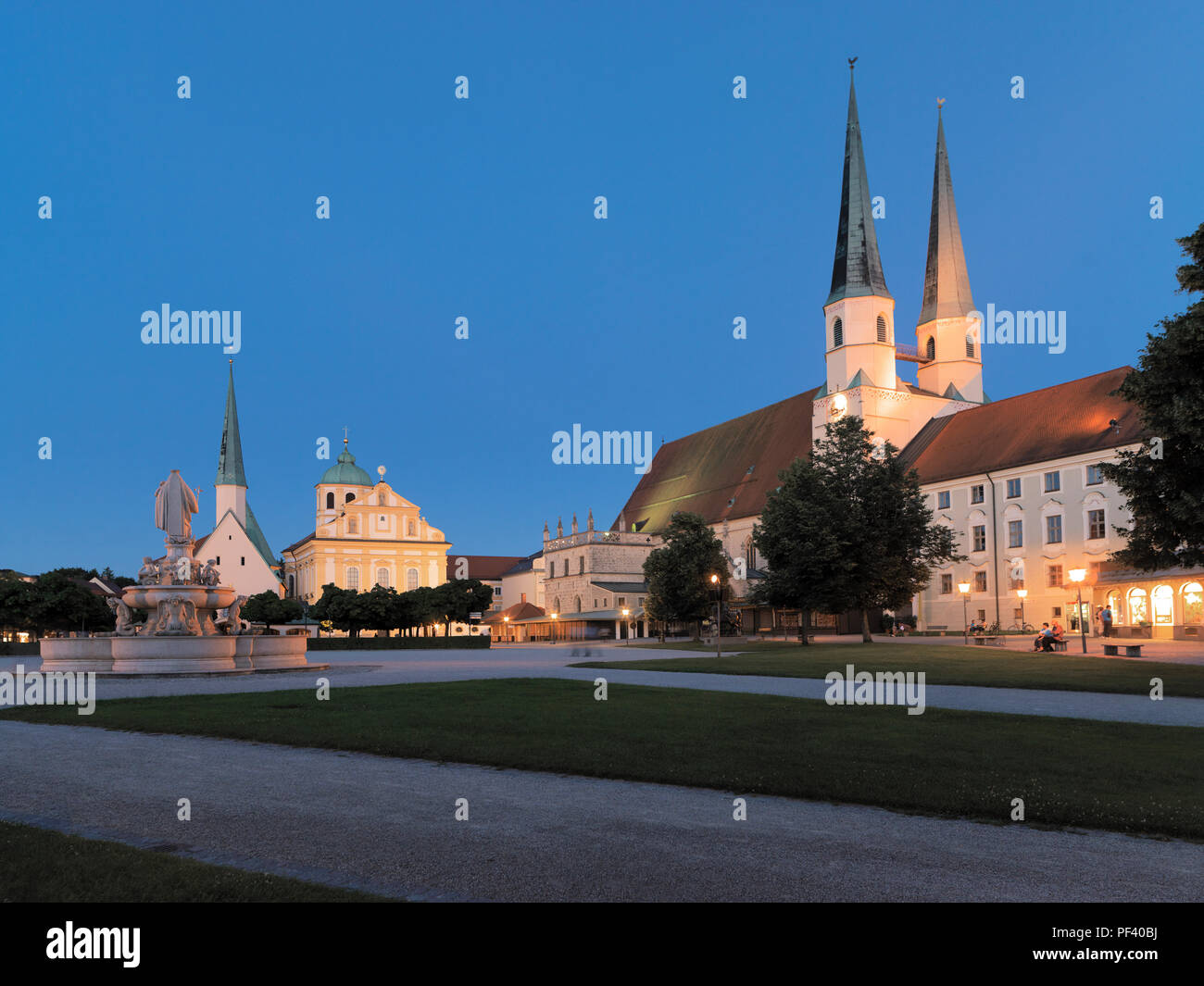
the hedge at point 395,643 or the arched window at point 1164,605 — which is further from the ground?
the arched window at point 1164,605

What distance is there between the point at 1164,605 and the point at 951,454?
22261 mm

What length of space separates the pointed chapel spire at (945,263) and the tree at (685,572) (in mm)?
34145

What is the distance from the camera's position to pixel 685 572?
209 feet

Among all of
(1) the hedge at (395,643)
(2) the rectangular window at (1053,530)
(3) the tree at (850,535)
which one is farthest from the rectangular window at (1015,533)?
(1) the hedge at (395,643)

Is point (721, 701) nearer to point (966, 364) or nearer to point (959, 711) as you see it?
point (959, 711)

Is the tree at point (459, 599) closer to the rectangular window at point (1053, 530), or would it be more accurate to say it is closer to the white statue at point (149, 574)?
the rectangular window at point (1053, 530)

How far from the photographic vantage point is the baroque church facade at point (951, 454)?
5509 cm

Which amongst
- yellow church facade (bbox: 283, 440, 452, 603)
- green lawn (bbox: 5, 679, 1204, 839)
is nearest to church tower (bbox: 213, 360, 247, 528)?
yellow church facade (bbox: 283, 440, 452, 603)

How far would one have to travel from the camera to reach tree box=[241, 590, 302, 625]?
87.8 meters

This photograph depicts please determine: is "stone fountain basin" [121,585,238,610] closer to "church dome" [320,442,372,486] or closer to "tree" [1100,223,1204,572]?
"tree" [1100,223,1204,572]

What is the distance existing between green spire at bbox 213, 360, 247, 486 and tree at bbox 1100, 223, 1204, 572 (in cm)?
11506

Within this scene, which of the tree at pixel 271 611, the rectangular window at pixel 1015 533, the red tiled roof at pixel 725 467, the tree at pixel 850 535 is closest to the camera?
the tree at pixel 850 535

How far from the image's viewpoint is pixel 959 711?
1675cm
